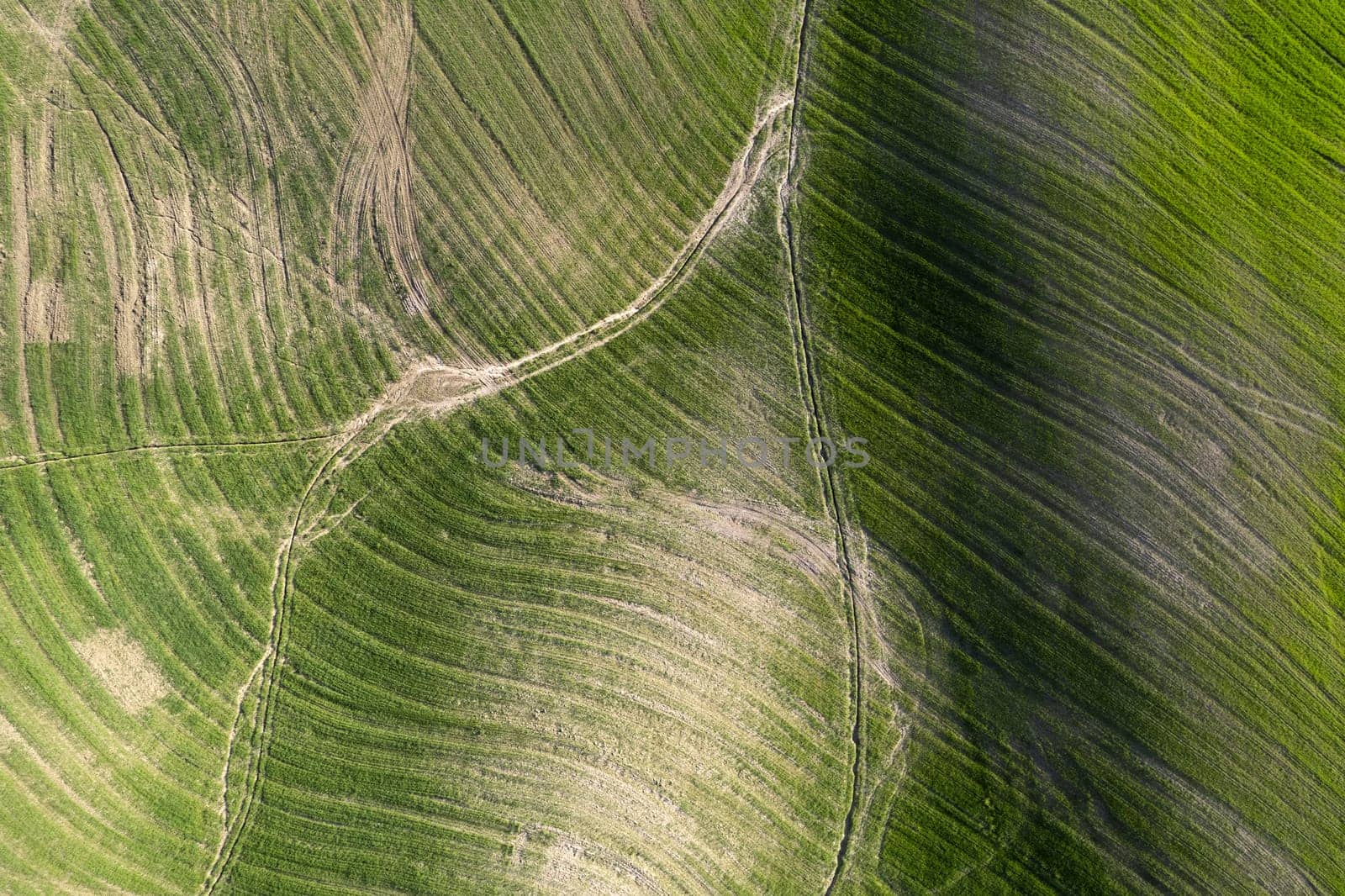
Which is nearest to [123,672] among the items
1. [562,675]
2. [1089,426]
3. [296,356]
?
[296,356]

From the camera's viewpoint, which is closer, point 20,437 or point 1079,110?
point 20,437

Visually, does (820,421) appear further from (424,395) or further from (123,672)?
(123,672)

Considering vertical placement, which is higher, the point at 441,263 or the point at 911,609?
the point at 441,263

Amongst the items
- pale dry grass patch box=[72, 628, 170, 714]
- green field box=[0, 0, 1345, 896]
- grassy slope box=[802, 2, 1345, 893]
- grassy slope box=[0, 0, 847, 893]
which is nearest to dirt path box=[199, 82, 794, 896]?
green field box=[0, 0, 1345, 896]

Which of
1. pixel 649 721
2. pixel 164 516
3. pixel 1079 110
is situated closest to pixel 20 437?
pixel 164 516

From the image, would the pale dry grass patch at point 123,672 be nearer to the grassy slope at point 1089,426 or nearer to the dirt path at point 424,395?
the dirt path at point 424,395

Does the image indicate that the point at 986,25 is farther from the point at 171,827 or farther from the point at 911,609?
the point at 171,827
